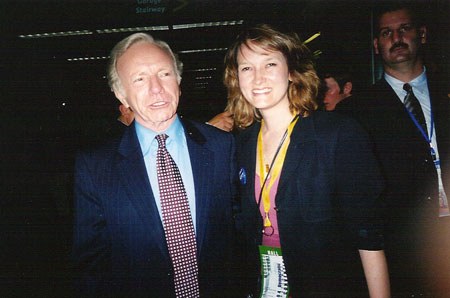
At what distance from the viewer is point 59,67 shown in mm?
7750

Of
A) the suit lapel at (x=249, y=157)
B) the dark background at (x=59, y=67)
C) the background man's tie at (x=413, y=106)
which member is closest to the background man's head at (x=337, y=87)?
the dark background at (x=59, y=67)

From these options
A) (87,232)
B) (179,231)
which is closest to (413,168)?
(179,231)

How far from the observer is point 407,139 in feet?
6.89

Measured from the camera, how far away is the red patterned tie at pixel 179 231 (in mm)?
1477

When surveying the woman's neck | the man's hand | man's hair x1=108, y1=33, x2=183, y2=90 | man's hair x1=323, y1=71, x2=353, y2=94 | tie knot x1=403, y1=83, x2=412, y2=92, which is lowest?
the woman's neck

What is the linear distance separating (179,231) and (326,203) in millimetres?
803

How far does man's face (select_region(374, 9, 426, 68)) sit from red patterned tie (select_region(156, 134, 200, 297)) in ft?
6.75

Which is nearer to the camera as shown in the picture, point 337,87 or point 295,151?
point 295,151

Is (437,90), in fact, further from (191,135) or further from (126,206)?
(126,206)

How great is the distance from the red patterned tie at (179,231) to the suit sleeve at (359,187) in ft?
2.76

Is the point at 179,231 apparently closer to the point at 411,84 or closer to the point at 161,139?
the point at 161,139

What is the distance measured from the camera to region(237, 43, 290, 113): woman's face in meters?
1.67

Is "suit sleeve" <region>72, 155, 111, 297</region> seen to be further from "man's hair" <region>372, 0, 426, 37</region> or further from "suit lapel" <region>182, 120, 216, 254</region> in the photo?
"man's hair" <region>372, 0, 426, 37</region>

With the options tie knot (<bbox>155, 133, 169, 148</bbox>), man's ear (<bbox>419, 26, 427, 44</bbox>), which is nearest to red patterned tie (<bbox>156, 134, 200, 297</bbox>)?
tie knot (<bbox>155, 133, 169, 148</bbox>)
